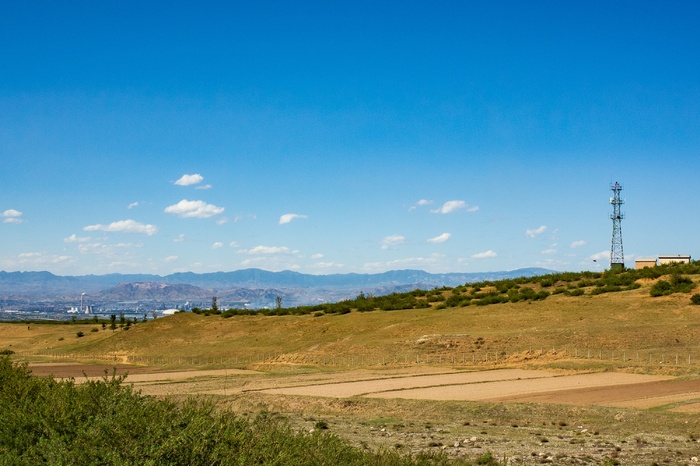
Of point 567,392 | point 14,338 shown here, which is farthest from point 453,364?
Answer: point 14,338

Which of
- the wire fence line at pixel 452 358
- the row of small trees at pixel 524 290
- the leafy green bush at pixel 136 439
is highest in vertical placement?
the row of small trees at pixel 524 290

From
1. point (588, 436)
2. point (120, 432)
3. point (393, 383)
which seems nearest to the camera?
point (120, 432)

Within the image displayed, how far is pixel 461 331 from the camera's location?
64375mm

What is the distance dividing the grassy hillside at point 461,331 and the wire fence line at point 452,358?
0.41 feet

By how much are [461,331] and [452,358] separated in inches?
303

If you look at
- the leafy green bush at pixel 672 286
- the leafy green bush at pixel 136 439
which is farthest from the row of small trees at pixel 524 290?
the leafy green bush at pixel 136 439

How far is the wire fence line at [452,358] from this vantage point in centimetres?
5019

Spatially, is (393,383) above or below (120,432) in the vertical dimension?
below

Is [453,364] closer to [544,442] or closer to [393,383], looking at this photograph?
[393,383]

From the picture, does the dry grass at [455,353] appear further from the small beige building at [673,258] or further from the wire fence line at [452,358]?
the small beige building at [673,258]

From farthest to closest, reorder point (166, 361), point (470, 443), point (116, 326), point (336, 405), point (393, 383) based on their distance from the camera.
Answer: point (116, 326), point (166, 361), point (393, 383), point (336, 405), point (470, 443)

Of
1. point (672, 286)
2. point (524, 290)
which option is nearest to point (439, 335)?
point (524, 290)

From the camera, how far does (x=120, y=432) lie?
12188 millimetres

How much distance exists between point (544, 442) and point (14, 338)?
4241 inches
